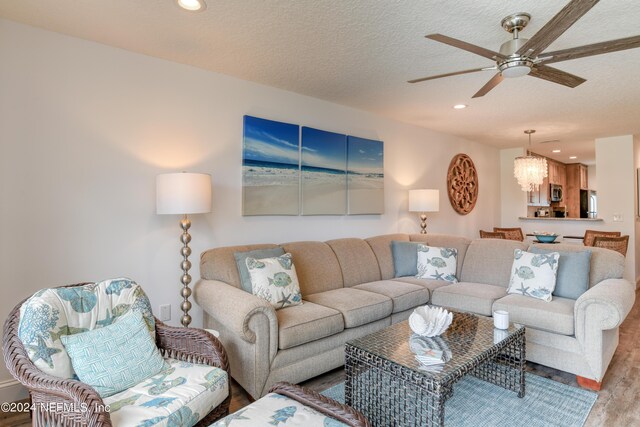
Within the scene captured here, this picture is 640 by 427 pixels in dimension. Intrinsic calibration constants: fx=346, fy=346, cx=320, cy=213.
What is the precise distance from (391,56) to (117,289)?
2420mm

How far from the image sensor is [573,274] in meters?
2.91

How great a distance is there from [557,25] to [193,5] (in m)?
1.88

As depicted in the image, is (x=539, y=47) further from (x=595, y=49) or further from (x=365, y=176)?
(x=365, y=176)

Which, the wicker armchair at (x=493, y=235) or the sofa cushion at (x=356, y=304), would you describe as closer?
the sofa cushion at (x=356, y=304)

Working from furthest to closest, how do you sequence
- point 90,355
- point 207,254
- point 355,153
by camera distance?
point 355,153, point 207,254, point 90,355

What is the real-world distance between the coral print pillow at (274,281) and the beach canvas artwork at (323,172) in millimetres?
1031

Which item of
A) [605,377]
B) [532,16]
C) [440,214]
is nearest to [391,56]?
[532,16]

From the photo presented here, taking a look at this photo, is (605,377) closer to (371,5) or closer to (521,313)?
(521,313)

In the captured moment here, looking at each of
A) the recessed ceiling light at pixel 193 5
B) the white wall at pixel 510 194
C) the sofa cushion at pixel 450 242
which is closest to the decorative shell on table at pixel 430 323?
the sofa cushion at pixel 450 242

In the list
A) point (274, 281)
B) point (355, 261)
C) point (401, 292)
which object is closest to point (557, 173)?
point (355, 261)

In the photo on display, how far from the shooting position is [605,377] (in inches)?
98.8

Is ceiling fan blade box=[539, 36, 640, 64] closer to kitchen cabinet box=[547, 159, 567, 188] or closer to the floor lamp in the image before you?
the floor lamp

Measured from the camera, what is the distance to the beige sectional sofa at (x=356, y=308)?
218cm

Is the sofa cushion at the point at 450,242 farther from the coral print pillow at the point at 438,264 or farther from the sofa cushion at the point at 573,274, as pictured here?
Result: the sofa cushion at the point at 573,274
